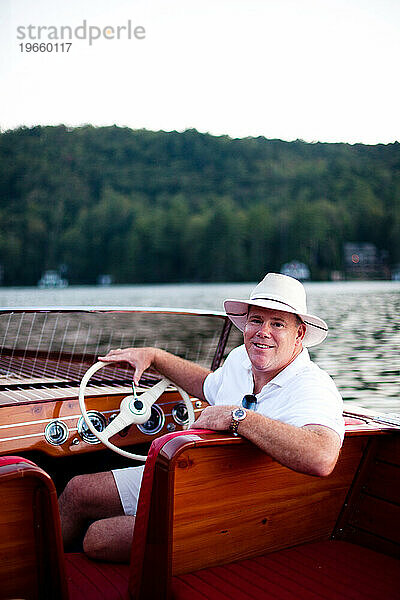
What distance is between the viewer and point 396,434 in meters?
2.39

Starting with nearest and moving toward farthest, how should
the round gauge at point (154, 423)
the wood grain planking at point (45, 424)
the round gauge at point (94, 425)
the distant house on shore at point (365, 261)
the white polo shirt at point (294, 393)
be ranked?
the white polo shirt at point (294, 393) < the wood grain planking at point (45, 424) < the round gauge at point (94, 425) < the round gauge at point (154, 423) < the distant house on shore at point (365, 261)

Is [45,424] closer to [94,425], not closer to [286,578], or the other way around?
→ [94,425]

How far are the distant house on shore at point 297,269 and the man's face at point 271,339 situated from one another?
60428mm

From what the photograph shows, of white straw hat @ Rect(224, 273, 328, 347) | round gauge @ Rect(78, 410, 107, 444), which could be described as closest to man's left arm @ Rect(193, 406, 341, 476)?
white straw hat @ Rect(224, 273, 328, 347)

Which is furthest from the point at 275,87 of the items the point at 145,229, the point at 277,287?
the point at 277,287

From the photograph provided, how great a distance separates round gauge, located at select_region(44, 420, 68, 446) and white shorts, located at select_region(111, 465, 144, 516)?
453 mm

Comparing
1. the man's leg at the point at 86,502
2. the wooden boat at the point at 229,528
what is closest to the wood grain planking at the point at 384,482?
the wooden boat at the point at 229,528

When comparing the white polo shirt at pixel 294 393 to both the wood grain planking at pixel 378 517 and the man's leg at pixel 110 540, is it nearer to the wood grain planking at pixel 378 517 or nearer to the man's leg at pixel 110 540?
the wood grain planking at pixel 378 517

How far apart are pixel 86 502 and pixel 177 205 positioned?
70491mm

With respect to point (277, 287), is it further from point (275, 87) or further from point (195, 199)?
point (195, 199)

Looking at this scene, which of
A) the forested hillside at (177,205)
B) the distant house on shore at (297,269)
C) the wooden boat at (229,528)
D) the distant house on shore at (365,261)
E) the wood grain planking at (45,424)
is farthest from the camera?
the distant house on shore at (297,269)

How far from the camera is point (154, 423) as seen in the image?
10.6 ft

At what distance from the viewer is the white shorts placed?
101 inches

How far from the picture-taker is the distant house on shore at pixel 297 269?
63175 millimetres
